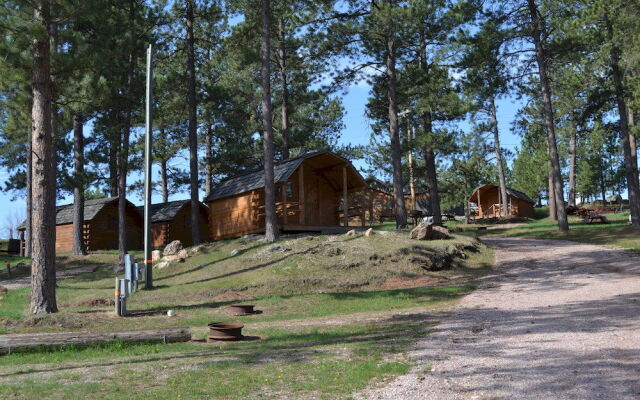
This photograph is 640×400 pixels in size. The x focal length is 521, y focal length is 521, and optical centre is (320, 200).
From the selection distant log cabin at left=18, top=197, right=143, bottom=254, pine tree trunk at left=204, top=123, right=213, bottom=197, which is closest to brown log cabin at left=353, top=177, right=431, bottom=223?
pine tree trunk at left=204, top=123, right=213, bottom=197

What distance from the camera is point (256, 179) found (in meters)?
26.6

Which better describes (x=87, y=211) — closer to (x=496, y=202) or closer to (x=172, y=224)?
(x=172, y=224)

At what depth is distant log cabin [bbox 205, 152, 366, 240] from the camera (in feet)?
83.6

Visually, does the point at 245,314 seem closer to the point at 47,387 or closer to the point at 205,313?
the point at 205,313

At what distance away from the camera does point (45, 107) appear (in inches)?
544

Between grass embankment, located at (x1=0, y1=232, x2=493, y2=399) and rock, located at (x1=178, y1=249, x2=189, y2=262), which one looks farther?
rock, located at (x1=178, y1=249, x2=189, y2=262)

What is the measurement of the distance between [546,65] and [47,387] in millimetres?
26985

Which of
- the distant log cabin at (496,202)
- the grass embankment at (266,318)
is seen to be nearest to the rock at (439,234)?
the grass embankment at (266,318)

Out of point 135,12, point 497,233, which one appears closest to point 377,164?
point 497,233

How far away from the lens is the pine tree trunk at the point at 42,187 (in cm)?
1317

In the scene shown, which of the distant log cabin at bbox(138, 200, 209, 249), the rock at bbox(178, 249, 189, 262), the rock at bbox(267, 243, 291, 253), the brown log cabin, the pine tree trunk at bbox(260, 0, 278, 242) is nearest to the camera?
the rock at bbox(267, 243, 291, 253)

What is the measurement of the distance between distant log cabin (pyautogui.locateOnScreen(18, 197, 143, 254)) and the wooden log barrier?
2657 cm

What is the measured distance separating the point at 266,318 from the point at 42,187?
6.69 metres

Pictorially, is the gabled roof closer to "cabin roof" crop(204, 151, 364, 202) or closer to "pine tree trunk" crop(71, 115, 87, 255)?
"pine tree trunk" crop(71, 115, 87, 255)
